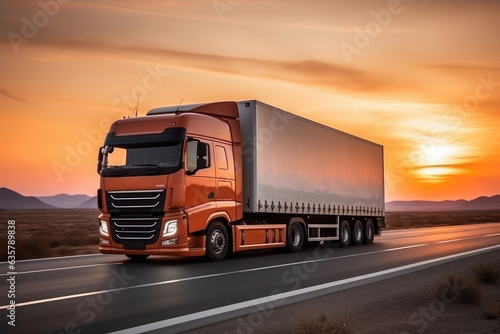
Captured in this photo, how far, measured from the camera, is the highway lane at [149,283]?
28.7 feet

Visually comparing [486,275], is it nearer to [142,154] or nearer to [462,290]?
[462,290]

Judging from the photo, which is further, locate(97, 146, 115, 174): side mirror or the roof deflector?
the roof deflector

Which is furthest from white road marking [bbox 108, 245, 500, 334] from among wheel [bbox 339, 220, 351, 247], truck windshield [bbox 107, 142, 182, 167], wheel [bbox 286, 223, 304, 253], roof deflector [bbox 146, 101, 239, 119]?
wheel [bbox 339, 220, 351, 247]

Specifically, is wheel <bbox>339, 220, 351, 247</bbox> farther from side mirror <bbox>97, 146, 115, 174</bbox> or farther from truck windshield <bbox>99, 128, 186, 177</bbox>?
side mirror <bbox>97, 146, 115, 174</bbox>

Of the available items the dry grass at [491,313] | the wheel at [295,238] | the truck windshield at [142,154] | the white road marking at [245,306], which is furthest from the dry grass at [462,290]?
the wheel at [295,238]

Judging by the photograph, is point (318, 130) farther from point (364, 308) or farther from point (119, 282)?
point (364, 308)

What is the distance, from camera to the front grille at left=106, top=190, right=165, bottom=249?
15.8 metres

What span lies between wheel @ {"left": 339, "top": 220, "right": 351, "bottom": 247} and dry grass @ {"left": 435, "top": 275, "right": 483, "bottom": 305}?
520 inches

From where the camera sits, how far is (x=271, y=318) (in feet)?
28.3

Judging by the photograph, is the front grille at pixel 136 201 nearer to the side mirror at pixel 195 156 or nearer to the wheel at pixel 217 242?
the side mirror at pixel 195 156

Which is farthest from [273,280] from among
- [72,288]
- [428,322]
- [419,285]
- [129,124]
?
[129,124]

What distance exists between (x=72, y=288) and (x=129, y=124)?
628cm

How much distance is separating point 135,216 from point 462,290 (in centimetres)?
850

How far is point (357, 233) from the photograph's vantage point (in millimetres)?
26453
